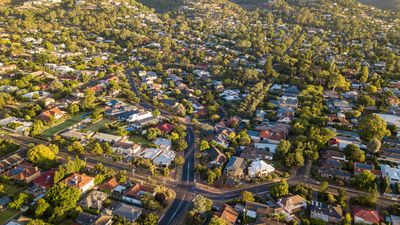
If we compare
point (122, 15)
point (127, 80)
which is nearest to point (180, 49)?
point (127, 80)

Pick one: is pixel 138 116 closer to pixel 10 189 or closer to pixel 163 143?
pixel 163 143

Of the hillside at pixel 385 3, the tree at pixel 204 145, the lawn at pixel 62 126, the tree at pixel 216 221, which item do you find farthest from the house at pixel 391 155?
the hillside at pixel 385 3

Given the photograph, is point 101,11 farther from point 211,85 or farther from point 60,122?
point 60,122

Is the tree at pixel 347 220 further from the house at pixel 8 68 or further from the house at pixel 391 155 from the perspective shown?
the house at pixel 8 68

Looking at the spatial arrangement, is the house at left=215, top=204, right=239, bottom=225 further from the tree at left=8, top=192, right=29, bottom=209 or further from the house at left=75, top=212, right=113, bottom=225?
the tree at left=8, top=192, right=29, bottom=209

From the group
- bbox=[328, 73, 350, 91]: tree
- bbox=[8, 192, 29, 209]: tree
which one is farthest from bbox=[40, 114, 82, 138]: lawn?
bbox=[328, 73, 350, 91]: tree
